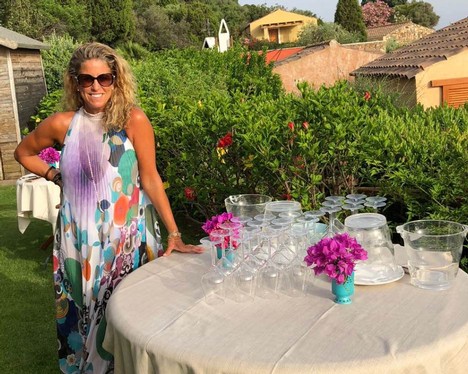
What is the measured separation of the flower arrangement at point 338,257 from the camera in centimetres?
217

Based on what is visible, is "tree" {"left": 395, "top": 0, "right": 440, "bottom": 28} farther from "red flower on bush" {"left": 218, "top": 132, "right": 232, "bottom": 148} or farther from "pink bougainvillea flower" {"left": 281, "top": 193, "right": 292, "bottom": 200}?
"pink bougainvillea flower" {"left": 281, "top": 193, "right": 292, "bottom": 200}

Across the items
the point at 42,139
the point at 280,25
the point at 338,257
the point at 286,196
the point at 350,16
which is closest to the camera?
the point at 338,257

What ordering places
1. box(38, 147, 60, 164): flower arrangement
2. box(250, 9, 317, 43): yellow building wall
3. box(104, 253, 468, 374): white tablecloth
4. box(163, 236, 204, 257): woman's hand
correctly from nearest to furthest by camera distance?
box(104, 253, 468, 374): white tablecloth → box(163, 236, 204, 257): woman's hand → box(38, 147, 60, 164): flower arrangement → box(250, 9, 317, 43): yellow building wall

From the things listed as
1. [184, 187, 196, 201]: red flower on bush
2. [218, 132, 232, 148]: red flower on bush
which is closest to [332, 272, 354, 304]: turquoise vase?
[218, 132, 232, 148]: red flower on bush

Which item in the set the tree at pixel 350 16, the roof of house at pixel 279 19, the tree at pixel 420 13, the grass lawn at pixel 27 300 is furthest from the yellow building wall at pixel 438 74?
the tree at pixel 420 13

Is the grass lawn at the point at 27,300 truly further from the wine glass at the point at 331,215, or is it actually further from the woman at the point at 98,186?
the wine glass at the point at 331,215

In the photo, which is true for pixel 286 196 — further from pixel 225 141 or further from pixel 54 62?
pixel 54 62

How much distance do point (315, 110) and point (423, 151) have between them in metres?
0.93

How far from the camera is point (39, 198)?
691 centimetres

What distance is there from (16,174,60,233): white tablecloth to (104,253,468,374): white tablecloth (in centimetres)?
470

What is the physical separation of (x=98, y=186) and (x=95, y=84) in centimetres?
51

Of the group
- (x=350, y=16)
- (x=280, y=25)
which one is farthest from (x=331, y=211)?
(x=280, y=25)

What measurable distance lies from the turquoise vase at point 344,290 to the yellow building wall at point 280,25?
6169 cm

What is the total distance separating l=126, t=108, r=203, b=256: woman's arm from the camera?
297cm
